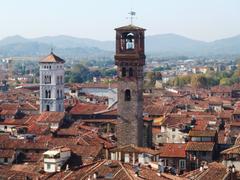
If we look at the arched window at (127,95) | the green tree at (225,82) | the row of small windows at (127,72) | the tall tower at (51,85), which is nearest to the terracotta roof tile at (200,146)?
the arched window at (127,95)

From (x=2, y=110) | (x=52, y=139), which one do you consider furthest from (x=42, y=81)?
(x=52, y=139)

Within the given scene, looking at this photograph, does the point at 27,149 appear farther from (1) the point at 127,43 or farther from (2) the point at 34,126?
(2) the point at 34,126

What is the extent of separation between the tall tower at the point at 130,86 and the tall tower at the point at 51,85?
33.0m

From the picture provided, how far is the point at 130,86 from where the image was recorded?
5662cm

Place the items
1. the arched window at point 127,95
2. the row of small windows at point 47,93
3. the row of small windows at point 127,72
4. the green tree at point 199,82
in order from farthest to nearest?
the green tree at point 199,82, the row of small windows at point 47,93, the row of small windows at point 127,72, the arched window at point 127,95

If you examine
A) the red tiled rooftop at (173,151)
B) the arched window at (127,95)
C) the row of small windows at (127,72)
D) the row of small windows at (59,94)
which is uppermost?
the row of small windows at (127,72)

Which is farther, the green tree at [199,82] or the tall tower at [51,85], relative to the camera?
the green tree at [199,82]

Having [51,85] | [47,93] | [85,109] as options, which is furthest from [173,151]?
[51,85]

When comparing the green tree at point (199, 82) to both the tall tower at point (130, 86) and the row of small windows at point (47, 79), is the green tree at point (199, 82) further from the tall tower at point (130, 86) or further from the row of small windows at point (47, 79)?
the tall tower at point (130, 86)

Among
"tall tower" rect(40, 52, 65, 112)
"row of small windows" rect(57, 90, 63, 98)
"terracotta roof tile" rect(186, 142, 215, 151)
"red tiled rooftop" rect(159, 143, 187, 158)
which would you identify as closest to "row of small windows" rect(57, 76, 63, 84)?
"tall tower" rect(40, 52, 65, 112)

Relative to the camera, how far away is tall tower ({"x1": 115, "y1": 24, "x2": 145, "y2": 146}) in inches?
2216

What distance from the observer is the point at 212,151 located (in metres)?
54.0

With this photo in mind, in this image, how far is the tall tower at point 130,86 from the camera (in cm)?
5628

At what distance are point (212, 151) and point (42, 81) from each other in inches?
1596
